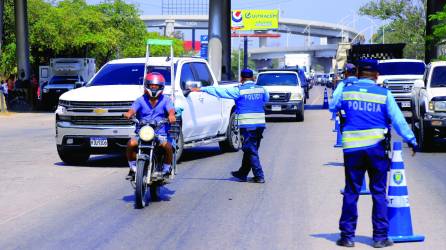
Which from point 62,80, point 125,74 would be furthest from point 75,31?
point 125,74

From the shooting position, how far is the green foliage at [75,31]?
189 ft

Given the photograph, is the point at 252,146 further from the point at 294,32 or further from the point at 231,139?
the point at 294,32

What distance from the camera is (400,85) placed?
30.8 metres

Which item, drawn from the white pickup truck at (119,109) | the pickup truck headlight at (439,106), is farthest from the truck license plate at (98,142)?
the pickup truck headlight at (439,106)

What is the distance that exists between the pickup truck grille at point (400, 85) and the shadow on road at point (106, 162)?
617 inches

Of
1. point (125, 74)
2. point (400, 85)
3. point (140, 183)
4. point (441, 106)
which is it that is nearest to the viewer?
point (140, 183)

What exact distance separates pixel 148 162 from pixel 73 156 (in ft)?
18.4

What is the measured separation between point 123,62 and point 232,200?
20.5ft

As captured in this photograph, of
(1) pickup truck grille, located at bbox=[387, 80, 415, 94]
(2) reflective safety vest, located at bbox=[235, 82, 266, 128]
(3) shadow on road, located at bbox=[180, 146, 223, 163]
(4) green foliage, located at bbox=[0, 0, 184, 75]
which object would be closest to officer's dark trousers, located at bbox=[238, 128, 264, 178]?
(2) reflective safety vest, located at bbox=[235, 82, 266, 128]

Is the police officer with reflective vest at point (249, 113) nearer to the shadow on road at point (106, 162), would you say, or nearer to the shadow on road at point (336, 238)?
the shadow on road at point (106, 162)

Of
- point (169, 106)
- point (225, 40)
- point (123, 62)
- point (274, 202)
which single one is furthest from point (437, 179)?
point (225, 40)

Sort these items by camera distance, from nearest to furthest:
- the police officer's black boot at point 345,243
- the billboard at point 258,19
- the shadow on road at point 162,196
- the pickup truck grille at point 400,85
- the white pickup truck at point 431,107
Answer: the police officer's black boot at point 345,243, the shadow on road at point 162,196, the white pickup truck at point 431,107, the pickup truck grille at point 400,85, the billboard at point 258,19

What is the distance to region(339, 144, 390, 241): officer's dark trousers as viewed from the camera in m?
8.15

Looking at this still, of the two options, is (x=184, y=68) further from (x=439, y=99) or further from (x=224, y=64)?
(x=224, y=64)
